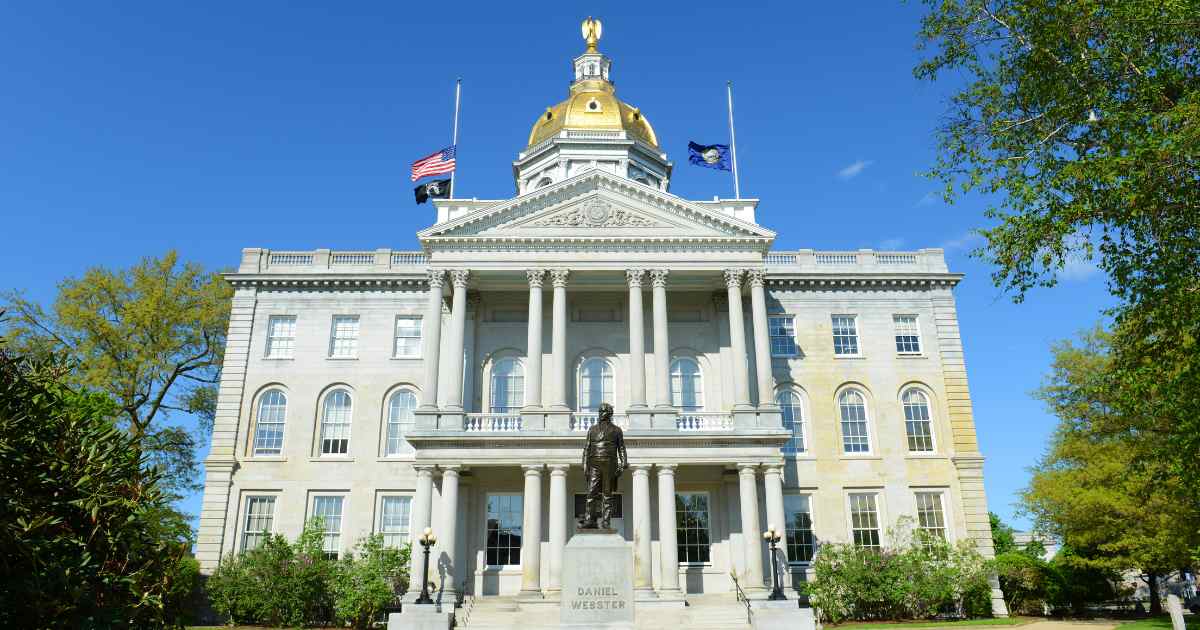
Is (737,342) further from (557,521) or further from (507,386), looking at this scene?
(507,386)

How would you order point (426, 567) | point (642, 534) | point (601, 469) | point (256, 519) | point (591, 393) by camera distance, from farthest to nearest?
point (591, 393) → point (256, 519) → point (642, 534) → point (426, 567) → point (601, 469)

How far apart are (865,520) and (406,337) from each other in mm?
20937

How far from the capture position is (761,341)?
3111 cm

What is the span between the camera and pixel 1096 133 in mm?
16641

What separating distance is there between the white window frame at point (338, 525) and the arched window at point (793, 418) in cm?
1833

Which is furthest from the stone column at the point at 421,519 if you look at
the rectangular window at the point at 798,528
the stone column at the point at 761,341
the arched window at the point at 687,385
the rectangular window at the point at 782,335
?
the rectangular window at the point at 782,335

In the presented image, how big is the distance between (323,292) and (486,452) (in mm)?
12549

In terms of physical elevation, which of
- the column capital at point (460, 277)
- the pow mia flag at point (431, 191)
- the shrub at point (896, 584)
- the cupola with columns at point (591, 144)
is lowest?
the shrub at point (896, 584)

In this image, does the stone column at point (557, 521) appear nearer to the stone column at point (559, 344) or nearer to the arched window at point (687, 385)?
the stone column at point (559, 344)

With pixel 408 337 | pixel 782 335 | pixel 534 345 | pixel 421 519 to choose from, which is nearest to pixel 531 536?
pixel 421 519

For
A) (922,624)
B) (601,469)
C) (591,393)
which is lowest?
(922,624)

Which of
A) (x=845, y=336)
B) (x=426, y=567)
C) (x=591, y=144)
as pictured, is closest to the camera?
(x=426, y=567)

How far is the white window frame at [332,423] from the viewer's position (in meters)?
33.9

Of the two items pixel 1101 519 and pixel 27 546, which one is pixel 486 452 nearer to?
pixel 27 546
